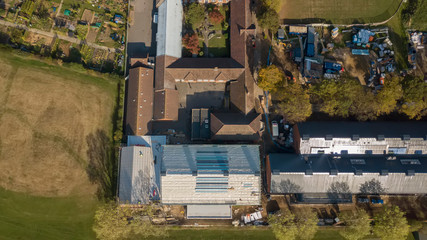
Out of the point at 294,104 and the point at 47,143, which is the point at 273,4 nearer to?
the point at 294,104

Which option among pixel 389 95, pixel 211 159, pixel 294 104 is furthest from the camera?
pixel 211 159

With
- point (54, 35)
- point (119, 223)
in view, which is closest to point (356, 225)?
point (119, 223)

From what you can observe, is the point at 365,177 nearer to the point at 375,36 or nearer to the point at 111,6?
the point at 375,36

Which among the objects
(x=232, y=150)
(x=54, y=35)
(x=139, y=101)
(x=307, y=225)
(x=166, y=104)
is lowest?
(x=307, y=225)

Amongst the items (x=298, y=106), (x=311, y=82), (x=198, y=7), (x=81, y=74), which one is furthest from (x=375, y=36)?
(x=81, y=74)

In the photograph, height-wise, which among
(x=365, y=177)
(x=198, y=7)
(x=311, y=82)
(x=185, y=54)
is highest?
(x=198, y=7)

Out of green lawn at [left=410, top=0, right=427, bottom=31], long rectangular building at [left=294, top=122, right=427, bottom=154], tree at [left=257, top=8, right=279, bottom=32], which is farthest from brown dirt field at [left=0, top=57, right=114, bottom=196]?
green lawn at [left=410, top=0, right=427, bottom=31]

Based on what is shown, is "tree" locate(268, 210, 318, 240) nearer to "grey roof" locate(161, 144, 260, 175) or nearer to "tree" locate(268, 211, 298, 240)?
"tree" locate(268, 211, 298, 240)
